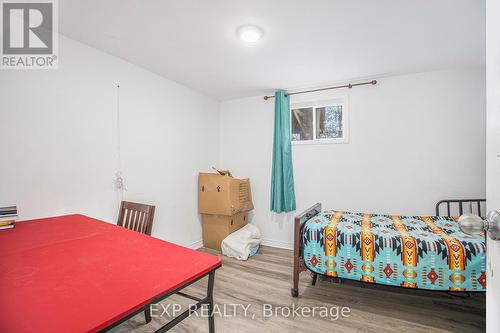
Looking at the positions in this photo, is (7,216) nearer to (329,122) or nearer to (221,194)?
(221,194)

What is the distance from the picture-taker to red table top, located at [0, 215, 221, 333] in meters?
0.70

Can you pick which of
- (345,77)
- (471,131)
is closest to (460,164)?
(471,131)

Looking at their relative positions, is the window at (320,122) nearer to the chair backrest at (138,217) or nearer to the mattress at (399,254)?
the mattress at (399,254)

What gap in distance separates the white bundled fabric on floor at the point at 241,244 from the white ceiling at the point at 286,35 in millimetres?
2107

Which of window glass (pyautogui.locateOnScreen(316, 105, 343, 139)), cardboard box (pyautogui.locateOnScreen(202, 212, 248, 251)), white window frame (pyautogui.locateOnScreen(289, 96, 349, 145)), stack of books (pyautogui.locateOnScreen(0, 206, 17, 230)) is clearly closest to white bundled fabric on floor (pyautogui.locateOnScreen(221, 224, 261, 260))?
cardboard box (pyautogui.locateOnScreen(202, 212, 248, 251))

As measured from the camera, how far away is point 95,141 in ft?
7.55

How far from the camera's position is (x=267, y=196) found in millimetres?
3779

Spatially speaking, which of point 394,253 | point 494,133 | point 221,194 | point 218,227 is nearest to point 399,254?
point 394,253

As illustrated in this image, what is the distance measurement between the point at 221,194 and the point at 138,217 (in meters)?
1.44

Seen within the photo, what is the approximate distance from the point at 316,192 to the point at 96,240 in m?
2.77

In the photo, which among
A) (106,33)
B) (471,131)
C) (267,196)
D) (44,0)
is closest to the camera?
(44,0)

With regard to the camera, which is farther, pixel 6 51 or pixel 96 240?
pixel 6 51

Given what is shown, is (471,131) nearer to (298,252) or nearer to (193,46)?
(298,252)

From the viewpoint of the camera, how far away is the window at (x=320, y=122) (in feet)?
10.9
